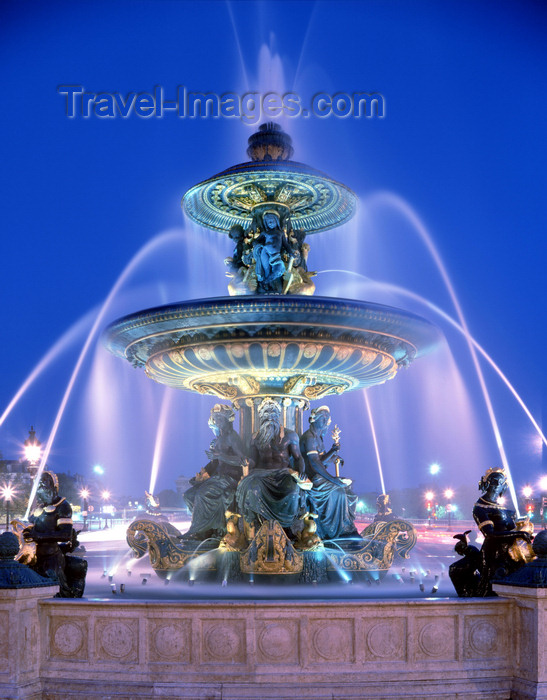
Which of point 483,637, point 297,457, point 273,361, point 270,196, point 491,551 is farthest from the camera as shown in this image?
point 270,196

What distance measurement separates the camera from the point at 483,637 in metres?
6.30

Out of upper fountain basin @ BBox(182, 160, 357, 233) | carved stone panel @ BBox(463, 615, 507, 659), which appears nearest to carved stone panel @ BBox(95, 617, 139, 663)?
carved stone panel @ BBox(463, 615, 507, 659)

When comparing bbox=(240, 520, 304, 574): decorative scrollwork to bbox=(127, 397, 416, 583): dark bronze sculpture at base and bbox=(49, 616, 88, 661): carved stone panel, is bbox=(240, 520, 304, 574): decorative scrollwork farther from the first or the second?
bbox=(49, 616, 88, 661): carved stone panel

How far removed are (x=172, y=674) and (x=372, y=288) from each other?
62.6 ft

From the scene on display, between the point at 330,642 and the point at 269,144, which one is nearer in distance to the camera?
the point at 330,642

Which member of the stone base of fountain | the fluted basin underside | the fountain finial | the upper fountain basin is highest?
the fountain finial

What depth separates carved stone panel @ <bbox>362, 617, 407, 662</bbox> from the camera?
614 centimetres

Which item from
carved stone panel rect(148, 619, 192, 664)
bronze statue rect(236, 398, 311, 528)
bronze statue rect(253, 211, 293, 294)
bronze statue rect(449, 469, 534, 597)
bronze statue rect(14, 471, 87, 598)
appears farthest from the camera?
bronze statue rect(253, 211, 293, 294)

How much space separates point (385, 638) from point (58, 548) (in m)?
3.59

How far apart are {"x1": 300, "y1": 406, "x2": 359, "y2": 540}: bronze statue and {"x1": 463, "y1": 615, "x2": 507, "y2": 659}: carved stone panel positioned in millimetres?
4629

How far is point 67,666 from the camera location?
6.24 metres

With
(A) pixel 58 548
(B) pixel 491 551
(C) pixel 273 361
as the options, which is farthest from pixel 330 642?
(C) pixel 273 361

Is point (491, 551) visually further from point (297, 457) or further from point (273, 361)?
point (273, 361)

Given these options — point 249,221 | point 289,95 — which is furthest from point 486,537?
point 289,95
